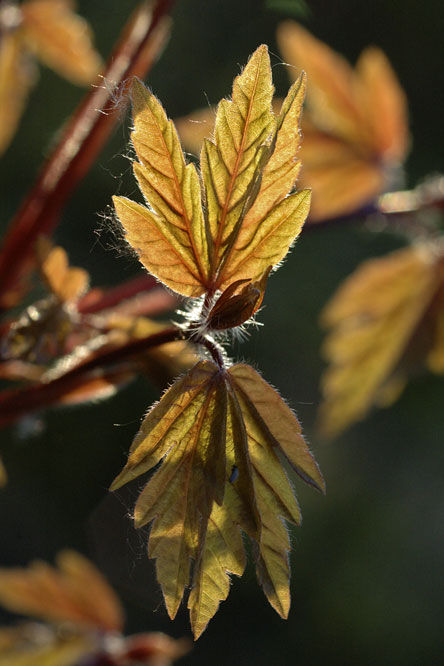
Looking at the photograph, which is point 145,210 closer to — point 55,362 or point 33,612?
point 55,362

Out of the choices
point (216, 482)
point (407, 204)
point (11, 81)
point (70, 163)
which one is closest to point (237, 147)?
point (216, 482)

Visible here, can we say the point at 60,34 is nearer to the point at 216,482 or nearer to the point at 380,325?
the point at 380,325

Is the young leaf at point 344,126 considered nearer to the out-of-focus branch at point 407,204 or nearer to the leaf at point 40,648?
the out-of-focus branch at point 407,204

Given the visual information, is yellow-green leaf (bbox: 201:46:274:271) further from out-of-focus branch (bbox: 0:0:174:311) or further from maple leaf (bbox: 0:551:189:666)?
maple leaf (bbox: 0:551:189:666)

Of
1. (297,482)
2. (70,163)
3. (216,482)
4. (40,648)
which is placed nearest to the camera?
(216,482)

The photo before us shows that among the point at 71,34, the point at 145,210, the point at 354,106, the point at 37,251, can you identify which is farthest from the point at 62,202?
the point at 354,106

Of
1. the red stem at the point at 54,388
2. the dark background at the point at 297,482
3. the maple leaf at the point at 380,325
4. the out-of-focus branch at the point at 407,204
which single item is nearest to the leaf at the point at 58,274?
the red stem at the point at 54,388

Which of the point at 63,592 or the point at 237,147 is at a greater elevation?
the point at 237,147
